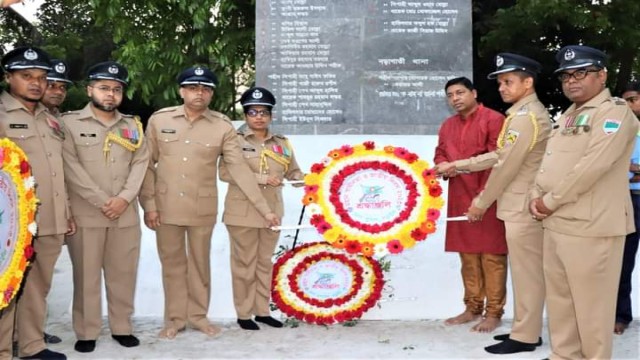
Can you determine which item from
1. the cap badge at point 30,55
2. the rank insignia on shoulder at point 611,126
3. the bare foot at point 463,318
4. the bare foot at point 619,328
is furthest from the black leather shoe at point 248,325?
the rank insignia on shoulder at point 611,126

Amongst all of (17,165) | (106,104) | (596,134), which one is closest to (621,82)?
(596,134)

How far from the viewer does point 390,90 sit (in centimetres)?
597

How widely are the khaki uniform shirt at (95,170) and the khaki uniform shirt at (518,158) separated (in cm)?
243

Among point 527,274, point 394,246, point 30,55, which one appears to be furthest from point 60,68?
point 527,274

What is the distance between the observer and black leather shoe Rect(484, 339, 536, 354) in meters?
4.27

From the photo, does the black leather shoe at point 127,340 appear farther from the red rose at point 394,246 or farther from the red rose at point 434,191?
the red rose at point 434,191

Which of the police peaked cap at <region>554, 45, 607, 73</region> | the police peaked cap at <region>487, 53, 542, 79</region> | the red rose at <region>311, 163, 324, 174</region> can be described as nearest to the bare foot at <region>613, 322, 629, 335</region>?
the police peaked cap at <region>487, 53, 542, 79</region>

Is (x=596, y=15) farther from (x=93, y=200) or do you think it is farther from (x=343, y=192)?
(x=93, y=200)

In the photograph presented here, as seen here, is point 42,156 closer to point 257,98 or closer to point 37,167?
point 37,167

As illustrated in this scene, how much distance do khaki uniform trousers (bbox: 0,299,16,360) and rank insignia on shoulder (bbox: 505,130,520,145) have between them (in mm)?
3240

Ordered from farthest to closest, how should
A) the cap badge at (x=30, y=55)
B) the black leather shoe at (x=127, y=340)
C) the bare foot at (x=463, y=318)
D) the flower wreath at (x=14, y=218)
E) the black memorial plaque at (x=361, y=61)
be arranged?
the black memorial plaque at (x=361, y=61)
the bare foot at (x=463, y=318)
the black leather shoe at (x=127, y=340)
the cap badge at (x=30, y=55)
the flower wreath at (x=14, y=218)

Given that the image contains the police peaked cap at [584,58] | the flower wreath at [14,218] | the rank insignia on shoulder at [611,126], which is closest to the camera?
the flower wreath at [14,218]

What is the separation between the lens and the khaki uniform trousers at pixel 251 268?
15.8ft

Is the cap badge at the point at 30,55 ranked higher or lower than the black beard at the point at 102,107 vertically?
higher
